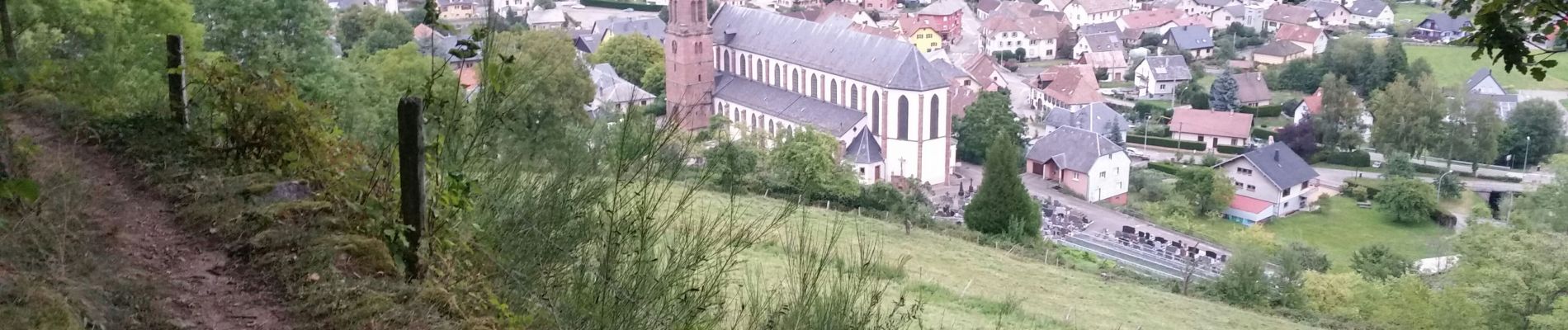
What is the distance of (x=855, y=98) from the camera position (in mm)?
31703

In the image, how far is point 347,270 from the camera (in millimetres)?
3666

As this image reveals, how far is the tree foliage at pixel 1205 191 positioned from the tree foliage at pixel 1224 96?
1224 centimetres

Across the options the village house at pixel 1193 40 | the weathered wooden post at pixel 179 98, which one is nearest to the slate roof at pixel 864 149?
the weathered wooden post at pixel 179 98

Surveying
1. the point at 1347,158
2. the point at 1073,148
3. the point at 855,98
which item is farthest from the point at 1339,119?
the point at 855,98

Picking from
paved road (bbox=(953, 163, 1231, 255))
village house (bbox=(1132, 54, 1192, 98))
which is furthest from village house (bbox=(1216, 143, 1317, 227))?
village house (bbox=(1132, 54, 1192, 98))

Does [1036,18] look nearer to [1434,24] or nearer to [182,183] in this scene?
[1434,24]

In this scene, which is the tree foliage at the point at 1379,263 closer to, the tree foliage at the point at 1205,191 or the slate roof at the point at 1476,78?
the tree foliage at the point at 1205,191

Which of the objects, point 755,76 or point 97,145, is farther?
point 755,76

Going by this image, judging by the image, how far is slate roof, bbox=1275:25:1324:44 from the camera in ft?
164

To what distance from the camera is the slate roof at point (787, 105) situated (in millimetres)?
31422

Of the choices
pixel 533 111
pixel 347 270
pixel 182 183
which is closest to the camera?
pixel 347 270

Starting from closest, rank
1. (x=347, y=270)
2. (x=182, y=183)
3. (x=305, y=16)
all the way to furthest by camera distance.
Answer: (x=347, y=270) → (x=182, y=183) → (x=305, y=16)

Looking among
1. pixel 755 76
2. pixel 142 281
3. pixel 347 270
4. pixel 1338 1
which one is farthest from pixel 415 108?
pixel 1338 1

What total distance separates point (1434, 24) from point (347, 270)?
58423mm
